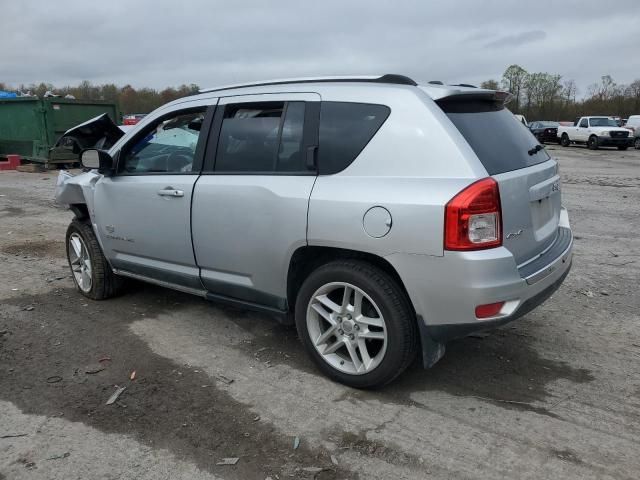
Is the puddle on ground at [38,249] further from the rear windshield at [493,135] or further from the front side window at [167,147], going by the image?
the rear windshield at [493,135]

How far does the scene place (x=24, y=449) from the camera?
9.39 ft

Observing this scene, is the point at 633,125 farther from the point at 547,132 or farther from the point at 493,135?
the point at 493,135

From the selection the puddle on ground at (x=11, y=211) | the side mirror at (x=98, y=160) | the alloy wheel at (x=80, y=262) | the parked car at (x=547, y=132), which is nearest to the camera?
the side mirror at (x=98, y=160)

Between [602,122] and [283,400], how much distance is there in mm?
31880

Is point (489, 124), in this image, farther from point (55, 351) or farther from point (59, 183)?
point (59, 183)

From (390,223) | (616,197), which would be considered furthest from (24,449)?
(616,197)

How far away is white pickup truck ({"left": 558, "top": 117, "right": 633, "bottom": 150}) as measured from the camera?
28.6 meters

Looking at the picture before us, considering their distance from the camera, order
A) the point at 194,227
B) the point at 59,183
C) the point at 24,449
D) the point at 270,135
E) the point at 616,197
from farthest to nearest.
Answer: the point at 616,197 < the point at 59,183 < the point at 194,227 < the point at 270,135 < the point at 24,449

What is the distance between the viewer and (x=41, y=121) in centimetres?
1719

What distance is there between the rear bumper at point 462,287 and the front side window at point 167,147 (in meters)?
1.97

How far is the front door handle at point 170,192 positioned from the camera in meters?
3.96

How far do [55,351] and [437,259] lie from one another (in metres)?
2.98

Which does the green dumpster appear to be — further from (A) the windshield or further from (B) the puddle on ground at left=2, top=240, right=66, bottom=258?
(A) the windshield

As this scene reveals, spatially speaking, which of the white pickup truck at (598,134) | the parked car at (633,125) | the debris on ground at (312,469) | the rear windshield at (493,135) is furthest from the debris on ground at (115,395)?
the parked car at (633,125)
